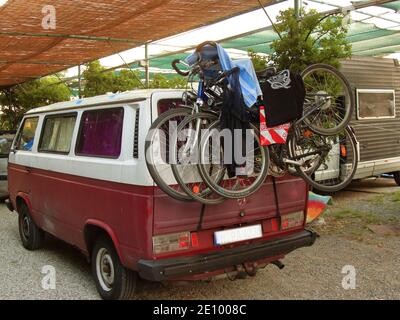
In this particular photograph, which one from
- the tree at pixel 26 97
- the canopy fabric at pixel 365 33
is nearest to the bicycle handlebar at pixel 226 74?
the canopy fabric at pixel 365 33

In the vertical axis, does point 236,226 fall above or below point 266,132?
below

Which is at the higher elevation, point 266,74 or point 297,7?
point 297,7

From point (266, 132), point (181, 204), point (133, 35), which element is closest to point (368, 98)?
point (133, 35)

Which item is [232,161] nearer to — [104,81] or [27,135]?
[27,135]

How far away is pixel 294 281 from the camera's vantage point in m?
4.81

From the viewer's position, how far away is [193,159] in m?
3.62

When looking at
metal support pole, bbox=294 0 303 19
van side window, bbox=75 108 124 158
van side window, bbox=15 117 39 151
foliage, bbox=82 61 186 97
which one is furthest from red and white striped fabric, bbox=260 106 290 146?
foliage, bbox=82 61 186 97

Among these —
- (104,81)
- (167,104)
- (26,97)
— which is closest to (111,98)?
(167,104)

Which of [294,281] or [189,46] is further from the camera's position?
[189,46]

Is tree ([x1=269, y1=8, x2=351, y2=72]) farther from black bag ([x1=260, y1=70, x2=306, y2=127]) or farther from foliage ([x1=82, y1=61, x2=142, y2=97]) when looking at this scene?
foliage ([x1=82, y1=61, x2=142, y2=97])

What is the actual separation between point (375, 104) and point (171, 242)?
23.7 ft

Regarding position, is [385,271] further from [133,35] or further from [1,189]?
[1,189]

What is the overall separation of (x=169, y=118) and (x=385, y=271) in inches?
123
